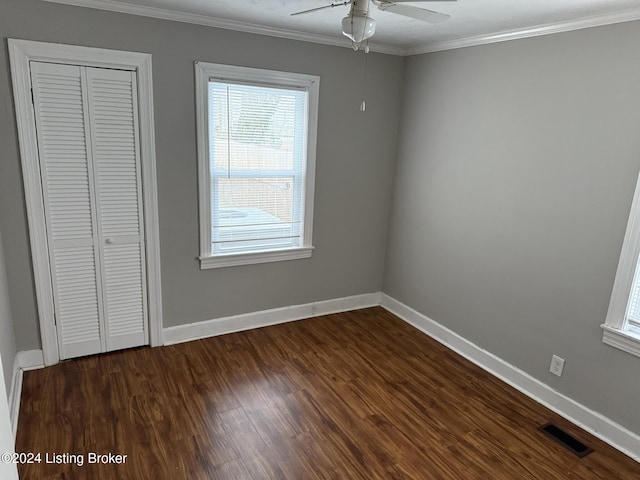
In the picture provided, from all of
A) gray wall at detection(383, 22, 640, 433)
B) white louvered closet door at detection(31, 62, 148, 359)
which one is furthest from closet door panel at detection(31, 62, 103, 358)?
gray wall at detection(383, 22, 640, 433)

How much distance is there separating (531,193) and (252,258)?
6.95 feet

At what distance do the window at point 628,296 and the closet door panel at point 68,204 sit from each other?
10.6 feet

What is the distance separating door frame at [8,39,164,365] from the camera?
247 centimetres

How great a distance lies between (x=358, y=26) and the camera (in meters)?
1.85

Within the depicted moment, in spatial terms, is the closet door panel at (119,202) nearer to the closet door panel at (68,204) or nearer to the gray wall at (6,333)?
the closet door panel at (68,204)

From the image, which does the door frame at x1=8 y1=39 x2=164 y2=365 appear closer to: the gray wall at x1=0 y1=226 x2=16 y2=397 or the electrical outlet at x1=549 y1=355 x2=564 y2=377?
the gray wall at x1=0 y1=226 x2=16 y2=397

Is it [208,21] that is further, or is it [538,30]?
[208,21]

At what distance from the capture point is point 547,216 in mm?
2666

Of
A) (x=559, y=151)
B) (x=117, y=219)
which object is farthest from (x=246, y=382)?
(x=559, y=151)

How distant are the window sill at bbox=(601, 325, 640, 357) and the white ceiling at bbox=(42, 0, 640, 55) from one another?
5.53ft

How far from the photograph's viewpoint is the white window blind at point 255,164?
3107mm

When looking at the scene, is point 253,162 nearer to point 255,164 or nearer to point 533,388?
point 255,164

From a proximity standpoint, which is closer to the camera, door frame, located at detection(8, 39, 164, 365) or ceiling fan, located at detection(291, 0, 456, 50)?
ceiling fan, located at detection(291, 0, 456, 50)

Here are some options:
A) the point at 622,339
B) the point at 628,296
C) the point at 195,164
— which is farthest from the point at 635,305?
the point at 195,164
